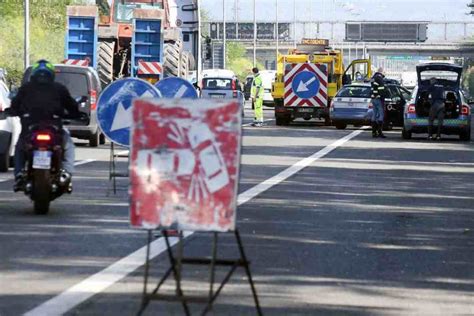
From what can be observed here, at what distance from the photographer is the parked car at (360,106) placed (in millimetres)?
48625

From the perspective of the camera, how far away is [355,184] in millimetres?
24281

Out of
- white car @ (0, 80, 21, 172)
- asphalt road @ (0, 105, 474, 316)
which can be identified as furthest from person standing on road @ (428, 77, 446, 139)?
white car @ (0, 80, 21, 172)

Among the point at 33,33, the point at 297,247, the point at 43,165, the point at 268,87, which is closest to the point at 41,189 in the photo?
the point at 43,165

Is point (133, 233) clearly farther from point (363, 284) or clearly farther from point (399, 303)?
point (399, 303)

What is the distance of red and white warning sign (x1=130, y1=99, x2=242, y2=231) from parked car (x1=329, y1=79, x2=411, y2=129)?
3866 cm

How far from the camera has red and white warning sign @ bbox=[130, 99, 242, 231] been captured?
9.84 meters

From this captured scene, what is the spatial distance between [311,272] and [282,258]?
968 mm

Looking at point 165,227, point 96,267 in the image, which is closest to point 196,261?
point 165,227

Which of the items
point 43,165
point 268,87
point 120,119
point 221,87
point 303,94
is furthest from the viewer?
point 268,87

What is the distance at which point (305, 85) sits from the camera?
2085 inches

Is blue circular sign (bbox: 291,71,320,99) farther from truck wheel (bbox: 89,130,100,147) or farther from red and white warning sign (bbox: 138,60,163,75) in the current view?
truck wheel (bbox: 89,130,100,147)

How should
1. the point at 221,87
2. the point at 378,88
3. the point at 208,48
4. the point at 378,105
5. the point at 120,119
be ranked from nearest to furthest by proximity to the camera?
the point at 120,119 → the point at 378,105 → the point at 378,88 → the point at 208,48 → the point at 221,87

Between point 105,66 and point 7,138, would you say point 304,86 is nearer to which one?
point 105,66

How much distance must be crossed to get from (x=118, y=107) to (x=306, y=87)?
3308cm
